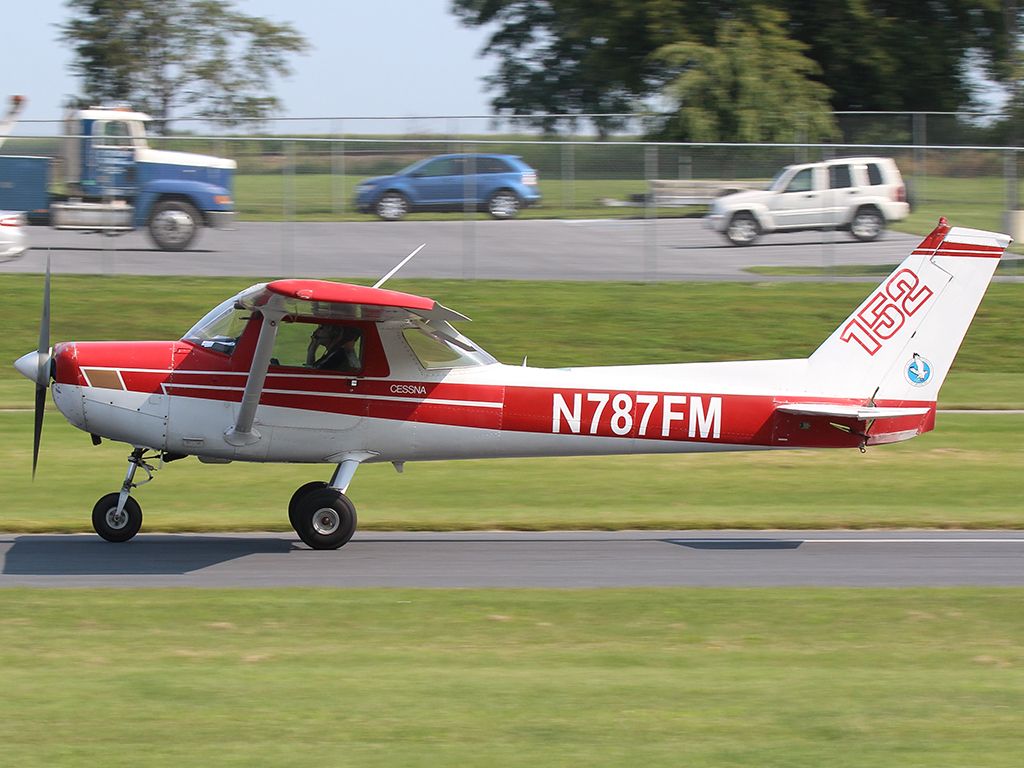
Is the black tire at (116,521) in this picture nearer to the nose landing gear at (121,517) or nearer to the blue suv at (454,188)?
the nose landing gear at (121,517)

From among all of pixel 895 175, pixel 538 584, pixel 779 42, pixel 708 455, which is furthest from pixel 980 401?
pixel 779 42

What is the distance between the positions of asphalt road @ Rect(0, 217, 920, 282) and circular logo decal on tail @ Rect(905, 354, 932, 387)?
14116 mm

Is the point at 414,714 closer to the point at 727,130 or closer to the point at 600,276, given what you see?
the point at 600,276

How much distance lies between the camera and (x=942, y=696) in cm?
789

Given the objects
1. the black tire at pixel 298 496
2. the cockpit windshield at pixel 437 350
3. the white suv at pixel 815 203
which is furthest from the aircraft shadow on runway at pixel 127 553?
the white suv at pixel 815 203

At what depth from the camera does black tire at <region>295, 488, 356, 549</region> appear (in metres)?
11.7

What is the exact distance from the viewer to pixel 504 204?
2594 centimetres

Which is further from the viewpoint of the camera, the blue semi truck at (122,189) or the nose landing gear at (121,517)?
the blue semi truck at (122,189)

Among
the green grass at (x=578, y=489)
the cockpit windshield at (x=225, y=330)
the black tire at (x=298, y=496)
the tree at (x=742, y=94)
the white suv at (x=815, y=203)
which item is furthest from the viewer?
the tree at (x=742, y=94)

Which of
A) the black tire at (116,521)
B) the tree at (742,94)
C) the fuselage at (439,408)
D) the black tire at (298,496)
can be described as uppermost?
the tree at (742,94)

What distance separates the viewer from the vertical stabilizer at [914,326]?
465 inches

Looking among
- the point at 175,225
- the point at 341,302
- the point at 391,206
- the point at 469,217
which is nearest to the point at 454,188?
the point at 469,217

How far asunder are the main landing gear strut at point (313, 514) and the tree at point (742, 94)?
21947 mm

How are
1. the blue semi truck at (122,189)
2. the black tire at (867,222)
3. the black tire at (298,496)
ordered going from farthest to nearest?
the black tire at (867,222) → the blue semi truck at (122,189) → the black tire at (298,496)
